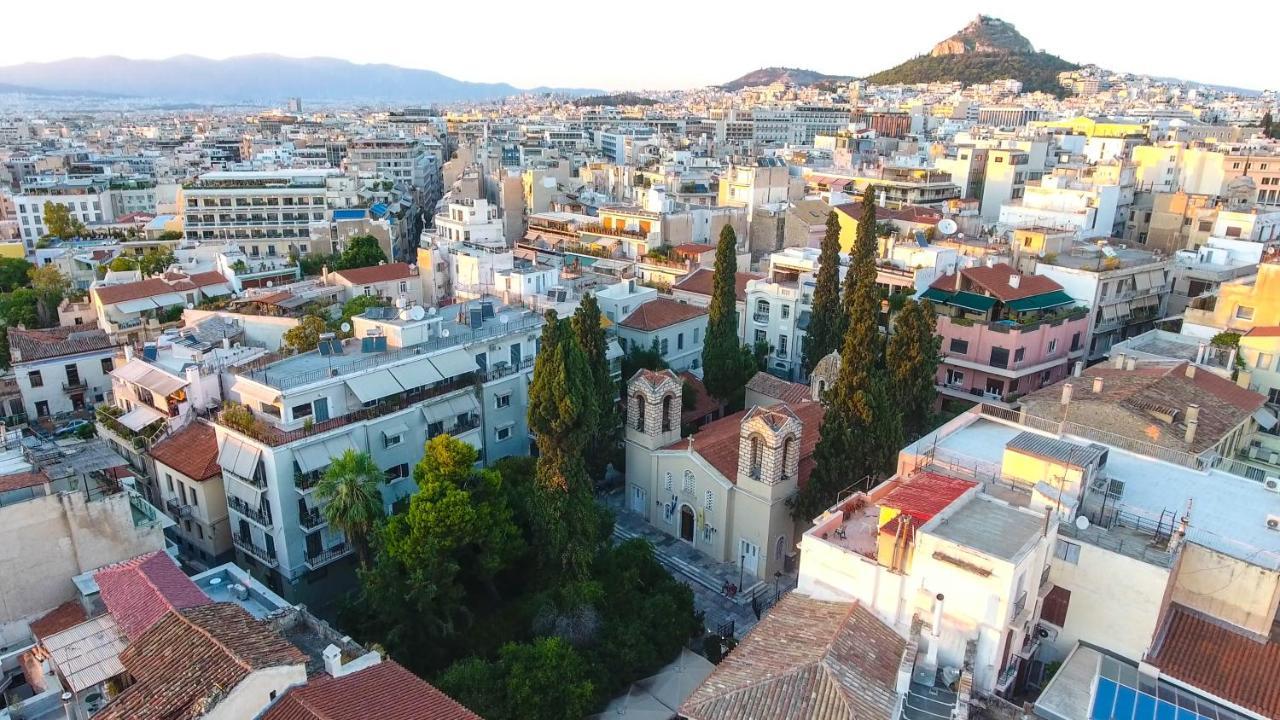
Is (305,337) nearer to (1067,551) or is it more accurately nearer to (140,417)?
(140,417)

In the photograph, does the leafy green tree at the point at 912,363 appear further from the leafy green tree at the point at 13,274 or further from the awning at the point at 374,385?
the leafy green tree at the point at 13,274

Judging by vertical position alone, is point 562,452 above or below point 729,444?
above

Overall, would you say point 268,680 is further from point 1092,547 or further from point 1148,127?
point 1148,127

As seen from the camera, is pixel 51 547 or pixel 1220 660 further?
pixel 51 547

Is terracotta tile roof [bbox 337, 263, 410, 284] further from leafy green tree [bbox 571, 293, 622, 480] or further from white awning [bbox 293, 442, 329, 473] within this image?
white awning [bbox 293, 442, 329, 473]

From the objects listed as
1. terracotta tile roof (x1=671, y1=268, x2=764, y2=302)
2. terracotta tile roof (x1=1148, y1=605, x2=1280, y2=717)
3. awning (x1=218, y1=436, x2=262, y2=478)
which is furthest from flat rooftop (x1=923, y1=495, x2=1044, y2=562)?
terracotta tile roof (x1=671, y1=268, x2=764, y2=302)

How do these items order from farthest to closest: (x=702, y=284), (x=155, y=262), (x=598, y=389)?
(x=155, y=262) → (x=702, y=284) → (x=598, y=389)

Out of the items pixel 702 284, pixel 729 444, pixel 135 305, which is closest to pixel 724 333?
pixel 729 444
